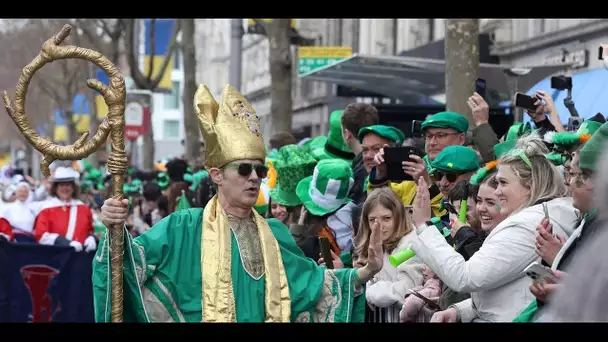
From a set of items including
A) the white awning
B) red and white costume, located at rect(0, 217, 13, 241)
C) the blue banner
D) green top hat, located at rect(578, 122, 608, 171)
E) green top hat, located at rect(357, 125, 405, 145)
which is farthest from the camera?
the white awning

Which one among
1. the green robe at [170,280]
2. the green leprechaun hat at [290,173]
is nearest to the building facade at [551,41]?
the green leprechaun hat at [290,173]

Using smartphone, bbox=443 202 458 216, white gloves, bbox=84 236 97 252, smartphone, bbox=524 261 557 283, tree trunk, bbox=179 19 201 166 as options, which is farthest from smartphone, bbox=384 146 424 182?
tree trunk, bbox=179 19 201 166

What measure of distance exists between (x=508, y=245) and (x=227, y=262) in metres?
1.18

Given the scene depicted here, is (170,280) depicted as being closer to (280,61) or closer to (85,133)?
(85,133)

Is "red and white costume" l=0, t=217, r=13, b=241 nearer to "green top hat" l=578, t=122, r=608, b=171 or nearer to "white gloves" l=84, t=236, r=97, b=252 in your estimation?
"white gloves" l=84, t=236, r=97, b=252

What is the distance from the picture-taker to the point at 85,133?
5055 mm

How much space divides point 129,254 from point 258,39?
46241mm

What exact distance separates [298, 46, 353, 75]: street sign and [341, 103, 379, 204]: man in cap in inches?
581

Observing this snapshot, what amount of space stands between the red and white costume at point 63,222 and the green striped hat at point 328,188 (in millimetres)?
5861

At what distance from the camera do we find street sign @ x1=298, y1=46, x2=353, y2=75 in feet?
Answer: 76.8

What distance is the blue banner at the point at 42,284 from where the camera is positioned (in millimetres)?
12484

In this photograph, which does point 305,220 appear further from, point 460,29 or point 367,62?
point 367,62

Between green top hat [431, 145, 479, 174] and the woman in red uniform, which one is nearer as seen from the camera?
green top hat [431, 145, 479, 174]

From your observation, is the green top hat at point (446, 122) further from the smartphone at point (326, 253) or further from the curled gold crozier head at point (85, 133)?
the curled gold crozier head at point (85, 133)
